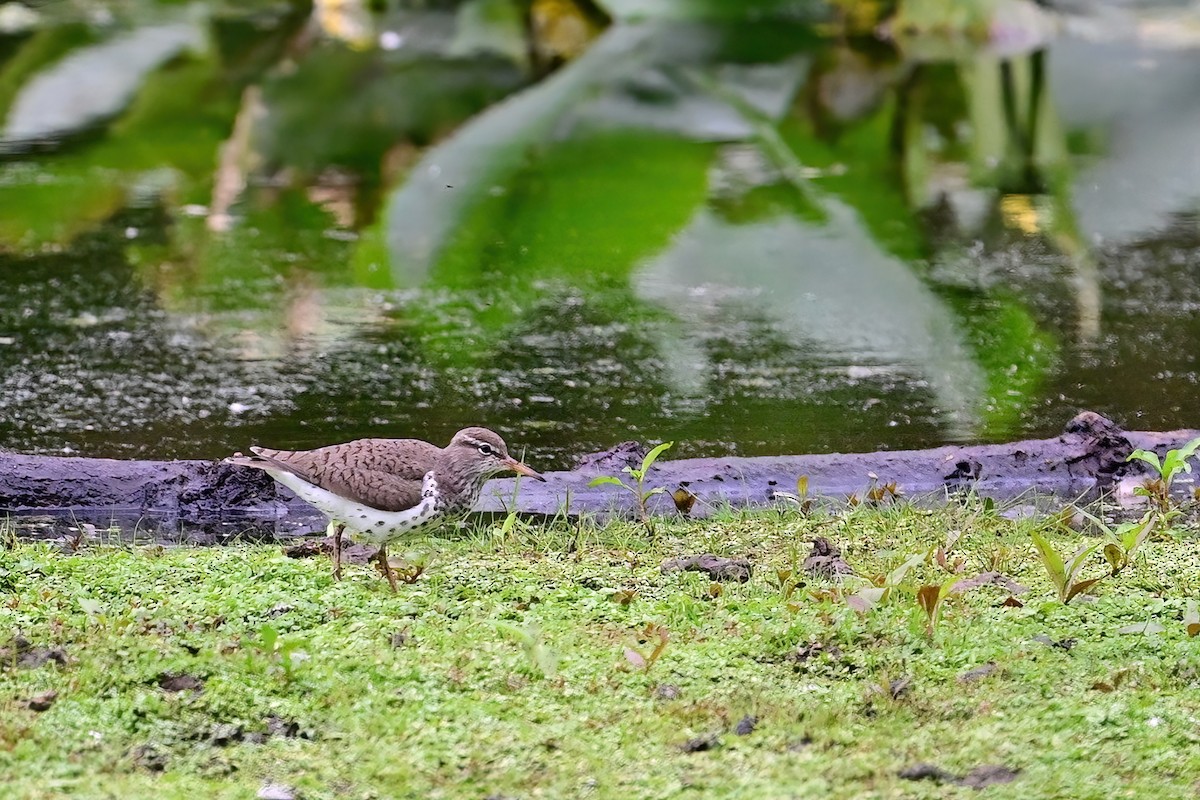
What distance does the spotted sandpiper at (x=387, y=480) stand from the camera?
4.28 meters

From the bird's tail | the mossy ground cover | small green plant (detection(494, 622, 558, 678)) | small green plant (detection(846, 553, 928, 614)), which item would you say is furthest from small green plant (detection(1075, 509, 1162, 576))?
the bird's tail

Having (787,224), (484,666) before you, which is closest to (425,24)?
(787,224)

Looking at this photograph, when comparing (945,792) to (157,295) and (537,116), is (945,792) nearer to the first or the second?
(157,295)

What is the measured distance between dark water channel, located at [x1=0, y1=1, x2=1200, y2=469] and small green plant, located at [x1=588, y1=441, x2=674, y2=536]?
1.91 feet

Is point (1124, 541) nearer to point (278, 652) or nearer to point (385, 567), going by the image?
point (385, 567)

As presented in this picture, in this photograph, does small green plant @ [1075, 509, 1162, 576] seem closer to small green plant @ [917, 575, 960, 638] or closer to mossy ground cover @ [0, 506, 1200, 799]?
mossy ground cover @ [0, 506, 1200, 799]

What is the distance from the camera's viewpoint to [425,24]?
13.9m

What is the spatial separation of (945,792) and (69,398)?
418 centimetres

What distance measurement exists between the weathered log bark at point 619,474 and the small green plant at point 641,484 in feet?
0.24

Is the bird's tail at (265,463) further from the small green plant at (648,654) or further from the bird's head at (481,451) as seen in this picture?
the small green plant at (648,654)

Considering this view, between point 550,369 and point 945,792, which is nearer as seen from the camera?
point 945,792

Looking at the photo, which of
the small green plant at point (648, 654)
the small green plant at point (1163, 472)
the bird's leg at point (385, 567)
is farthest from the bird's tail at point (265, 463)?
the small green plant at point (1163, 472)

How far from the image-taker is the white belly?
14.0ft

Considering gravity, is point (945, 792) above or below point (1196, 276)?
above
